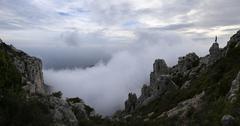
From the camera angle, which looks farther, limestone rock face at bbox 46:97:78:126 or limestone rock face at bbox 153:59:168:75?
Result: limestone rock face at bbox 153:59:168:75

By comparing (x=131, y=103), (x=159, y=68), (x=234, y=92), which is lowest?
(x=131, y=103)

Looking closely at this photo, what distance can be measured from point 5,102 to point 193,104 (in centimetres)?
3130

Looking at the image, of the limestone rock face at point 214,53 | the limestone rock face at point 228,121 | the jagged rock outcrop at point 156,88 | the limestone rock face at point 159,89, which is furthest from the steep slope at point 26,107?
the jagged rock outcrop at point 156,88

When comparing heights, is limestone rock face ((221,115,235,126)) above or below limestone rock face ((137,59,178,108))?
A: above

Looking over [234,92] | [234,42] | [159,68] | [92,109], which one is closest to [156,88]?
[159,68]

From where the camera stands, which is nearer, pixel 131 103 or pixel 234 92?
pixel 234 92

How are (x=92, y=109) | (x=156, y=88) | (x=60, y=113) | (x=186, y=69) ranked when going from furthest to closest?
(x=186, y=69) < (x=156, y=88) < (x=92, y=109) < (x=60, y=113)

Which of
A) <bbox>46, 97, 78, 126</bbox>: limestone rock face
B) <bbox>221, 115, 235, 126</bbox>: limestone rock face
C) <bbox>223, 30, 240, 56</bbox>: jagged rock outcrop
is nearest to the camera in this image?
<bbox>221, 115, 235, 126</bbox>: limestone rock face

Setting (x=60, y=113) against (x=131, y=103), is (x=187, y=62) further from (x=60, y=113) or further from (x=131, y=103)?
(x=60, y=113)

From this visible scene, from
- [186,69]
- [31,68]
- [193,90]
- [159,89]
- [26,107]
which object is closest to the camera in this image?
[26,107]

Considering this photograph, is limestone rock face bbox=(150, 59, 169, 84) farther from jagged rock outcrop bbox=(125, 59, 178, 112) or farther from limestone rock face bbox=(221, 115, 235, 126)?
limestone rock face bbox=(221, 115, 235, 126)

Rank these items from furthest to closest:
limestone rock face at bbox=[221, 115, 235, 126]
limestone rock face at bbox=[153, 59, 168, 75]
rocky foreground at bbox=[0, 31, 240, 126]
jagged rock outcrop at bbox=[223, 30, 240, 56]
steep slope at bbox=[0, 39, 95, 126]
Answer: limestone rock face at bbox=[153, 59, 168, 75] < jagged rock outcrop at bbox=[223, 30, 240, 56] < limestone rock face at bbox=[221, 115, 235, 126] < rocky foreground at bbox=[0, 31, 240, 126] < steep slope at bbox=[0, 39, 95, 126]

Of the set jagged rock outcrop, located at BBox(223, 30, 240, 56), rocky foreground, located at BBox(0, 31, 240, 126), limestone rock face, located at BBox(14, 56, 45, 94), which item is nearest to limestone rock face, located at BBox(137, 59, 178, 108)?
rocky foreground, located at BBox(0, 31, 240, 126)

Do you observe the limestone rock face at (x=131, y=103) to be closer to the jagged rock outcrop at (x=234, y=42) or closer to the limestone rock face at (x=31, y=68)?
the jagged rock outcrop at (x=234, y=42)
